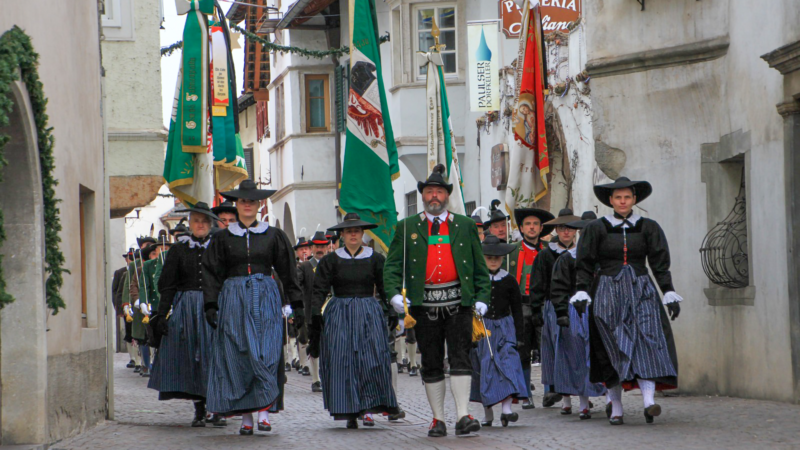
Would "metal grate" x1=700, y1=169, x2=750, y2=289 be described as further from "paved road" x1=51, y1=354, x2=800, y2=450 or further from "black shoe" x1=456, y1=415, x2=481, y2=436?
"black shoe" x1=456, y1=415, x2=481, y2=436

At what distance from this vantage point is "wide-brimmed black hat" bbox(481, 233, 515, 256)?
11.9 m

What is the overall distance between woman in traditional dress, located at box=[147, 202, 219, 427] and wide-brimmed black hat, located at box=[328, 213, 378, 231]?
48.5 inches

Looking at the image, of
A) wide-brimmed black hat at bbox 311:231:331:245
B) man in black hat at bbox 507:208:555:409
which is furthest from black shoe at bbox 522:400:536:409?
wide-brimmed black hat at bbox 311:231:331:245

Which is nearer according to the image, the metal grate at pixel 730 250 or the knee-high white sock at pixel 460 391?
the knee-high white sock at pixel 460 391

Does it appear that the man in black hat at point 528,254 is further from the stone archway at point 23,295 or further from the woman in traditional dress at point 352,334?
the stone archway at point 23,295

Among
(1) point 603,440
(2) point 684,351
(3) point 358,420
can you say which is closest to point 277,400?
(3) point 358,420

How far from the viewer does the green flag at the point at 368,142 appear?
12.4 metres

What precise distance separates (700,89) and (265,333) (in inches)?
227

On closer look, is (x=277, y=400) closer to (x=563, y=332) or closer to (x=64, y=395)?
(x=64, y=395)

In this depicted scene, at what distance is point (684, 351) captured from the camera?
1394 centimetres

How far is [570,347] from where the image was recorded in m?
12.1

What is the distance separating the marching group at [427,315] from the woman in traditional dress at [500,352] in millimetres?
13

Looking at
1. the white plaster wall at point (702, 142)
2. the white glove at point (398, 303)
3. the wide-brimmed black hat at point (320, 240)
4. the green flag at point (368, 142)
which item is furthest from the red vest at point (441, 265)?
the wide-brimmed black hat at point (320, 240)

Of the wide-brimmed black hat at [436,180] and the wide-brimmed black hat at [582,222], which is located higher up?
the wide-brimmed black hat at [436,180]
